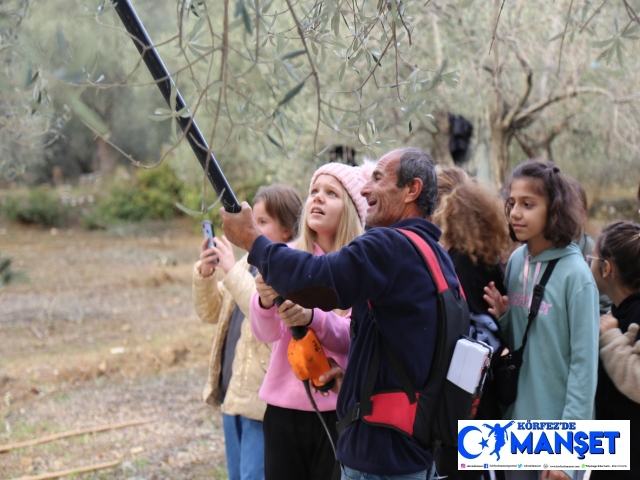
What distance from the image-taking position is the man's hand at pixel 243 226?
211 centimetres

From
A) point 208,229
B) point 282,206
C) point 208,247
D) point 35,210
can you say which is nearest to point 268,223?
point 282,206

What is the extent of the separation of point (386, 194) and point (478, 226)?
80cm

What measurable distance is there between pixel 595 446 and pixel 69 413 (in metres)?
5.10

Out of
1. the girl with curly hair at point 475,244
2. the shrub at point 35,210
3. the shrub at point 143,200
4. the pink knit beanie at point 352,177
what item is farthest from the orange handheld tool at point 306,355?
the shrub at point 35,210

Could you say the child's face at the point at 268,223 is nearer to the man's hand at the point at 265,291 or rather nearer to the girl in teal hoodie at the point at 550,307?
the man's hand at the point at 265,291

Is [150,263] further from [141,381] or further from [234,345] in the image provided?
[234,345]

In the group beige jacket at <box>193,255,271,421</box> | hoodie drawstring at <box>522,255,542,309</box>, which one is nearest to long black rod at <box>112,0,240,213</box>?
beige jacket at <box>193,255,271,421</box>

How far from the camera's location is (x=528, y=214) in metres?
2.78

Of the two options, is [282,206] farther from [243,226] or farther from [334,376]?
[243,226]

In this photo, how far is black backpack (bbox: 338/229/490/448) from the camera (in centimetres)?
199

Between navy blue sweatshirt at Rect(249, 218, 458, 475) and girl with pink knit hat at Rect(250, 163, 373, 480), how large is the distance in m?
0.60

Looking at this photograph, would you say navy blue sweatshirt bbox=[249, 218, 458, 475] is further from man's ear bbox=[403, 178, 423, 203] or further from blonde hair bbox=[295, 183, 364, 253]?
blonde hair bbox=[295, 183, 364, 253]

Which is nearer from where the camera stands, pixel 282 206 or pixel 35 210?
pixel 282 206

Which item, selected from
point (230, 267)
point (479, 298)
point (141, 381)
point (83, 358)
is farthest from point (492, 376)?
point (83, 358)
